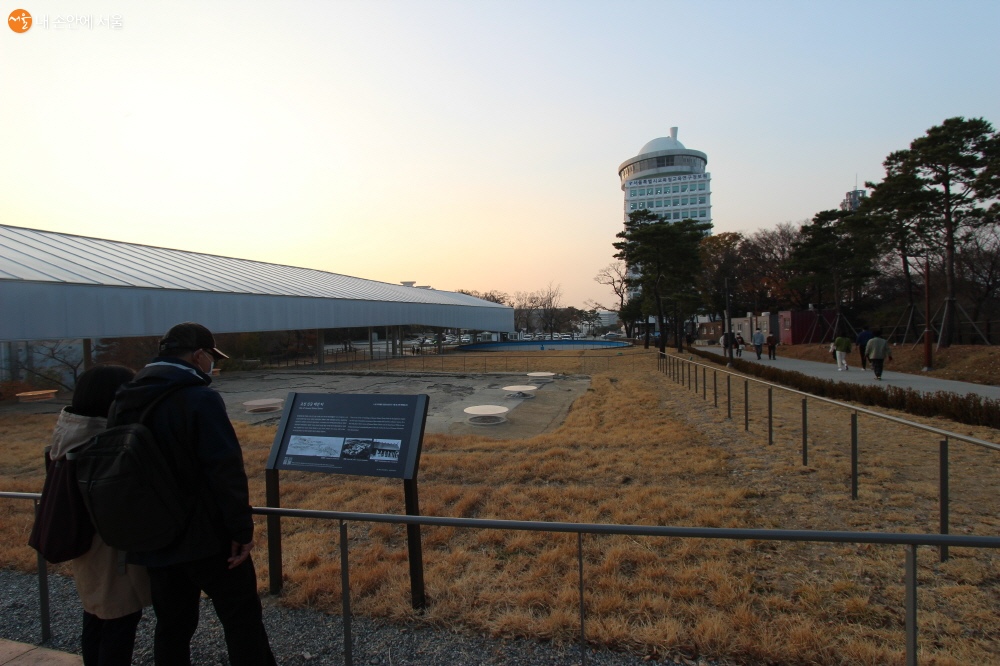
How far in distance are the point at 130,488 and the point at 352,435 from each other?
4.93 feet

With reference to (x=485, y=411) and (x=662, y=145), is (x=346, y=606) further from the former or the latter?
(x=662, y=145)

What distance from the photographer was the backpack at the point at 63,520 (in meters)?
2.19

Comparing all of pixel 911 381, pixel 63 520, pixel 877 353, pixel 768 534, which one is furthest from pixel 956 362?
pixel 63 520

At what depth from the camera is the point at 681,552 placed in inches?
156

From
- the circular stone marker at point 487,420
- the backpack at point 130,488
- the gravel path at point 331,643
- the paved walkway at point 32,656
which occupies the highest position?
the backpack at point 130,488

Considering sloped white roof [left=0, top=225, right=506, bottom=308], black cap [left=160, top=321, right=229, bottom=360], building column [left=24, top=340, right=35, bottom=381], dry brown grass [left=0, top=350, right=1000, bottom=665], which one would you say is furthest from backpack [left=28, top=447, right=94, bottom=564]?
building column [left=24, top=340, right=35, bottom=381]

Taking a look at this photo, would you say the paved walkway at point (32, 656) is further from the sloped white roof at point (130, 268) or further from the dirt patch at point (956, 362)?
the dirt patch at point (956, 362)

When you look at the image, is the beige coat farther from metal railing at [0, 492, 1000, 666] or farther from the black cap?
metal railing at [0, 492, 1000, 666]

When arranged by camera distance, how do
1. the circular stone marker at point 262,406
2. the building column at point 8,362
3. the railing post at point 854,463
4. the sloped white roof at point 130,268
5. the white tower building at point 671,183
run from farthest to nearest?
the white tower building at point 671,183
the sloped white roof at point 130,268
the circular stone marker at point 262,406
the building column at point 8,362
the railing post at point 854,463

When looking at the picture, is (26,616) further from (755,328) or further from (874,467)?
(755,328)

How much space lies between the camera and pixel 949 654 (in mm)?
2670

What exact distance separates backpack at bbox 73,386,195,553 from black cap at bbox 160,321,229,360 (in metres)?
0.32

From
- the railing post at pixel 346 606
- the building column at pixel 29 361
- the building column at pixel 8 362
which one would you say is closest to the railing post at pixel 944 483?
the railing post at pixel 346 606

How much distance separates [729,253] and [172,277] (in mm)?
47693
